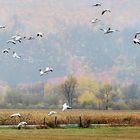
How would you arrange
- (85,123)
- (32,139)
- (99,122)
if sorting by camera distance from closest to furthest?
(32,139) → (85,123) → (99,122)

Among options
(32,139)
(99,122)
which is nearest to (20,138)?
(32,139)

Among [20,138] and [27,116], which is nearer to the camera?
[20,138]

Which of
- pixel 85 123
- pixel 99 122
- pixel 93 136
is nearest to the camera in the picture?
pixel 93 136

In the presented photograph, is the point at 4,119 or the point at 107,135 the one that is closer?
the point at 107,135

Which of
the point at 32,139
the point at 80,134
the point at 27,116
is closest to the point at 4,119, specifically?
the point at 27,116

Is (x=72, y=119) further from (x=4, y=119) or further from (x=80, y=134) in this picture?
(x=80, y=134)

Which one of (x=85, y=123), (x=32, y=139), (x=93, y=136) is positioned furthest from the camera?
(x=85, y=123)

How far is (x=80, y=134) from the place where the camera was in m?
70.3

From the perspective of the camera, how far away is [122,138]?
64625 millimetres

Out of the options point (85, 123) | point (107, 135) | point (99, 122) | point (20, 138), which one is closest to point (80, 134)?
point (107, 135)

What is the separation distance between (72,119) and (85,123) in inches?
468

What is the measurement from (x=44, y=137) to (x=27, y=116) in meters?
36.9

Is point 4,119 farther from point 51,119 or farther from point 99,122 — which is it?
point 99,122

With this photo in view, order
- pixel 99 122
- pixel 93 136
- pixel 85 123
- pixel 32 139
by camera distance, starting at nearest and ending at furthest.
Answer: pixel 32 139, pixel 93 136, pixel 85 123, pixel 99 122
